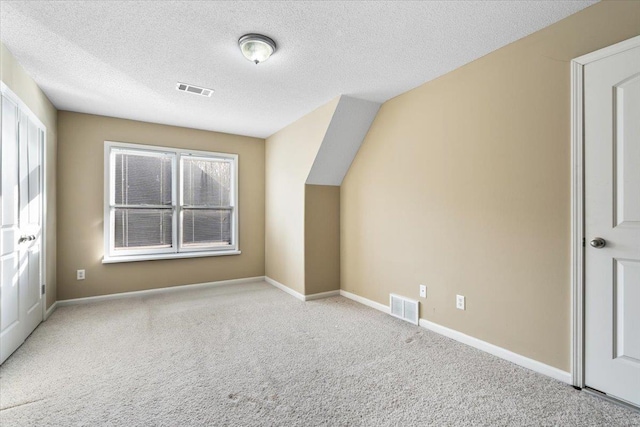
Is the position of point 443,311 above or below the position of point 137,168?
below

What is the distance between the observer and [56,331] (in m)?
3.02

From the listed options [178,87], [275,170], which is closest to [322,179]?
[275,170]

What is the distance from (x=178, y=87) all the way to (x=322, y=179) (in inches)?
76.9

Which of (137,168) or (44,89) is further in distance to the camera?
(137,168)

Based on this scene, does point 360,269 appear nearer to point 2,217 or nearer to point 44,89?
point 2,217

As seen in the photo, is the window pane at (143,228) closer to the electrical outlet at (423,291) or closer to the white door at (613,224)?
the electrical outlet at (423,291)

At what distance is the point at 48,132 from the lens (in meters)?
3.43

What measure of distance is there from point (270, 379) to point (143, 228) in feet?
10.6

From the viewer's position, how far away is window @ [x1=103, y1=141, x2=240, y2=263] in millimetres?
4199

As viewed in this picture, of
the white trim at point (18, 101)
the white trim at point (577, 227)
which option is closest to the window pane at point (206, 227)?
the white trim at point (18, 101)

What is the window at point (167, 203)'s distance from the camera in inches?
165

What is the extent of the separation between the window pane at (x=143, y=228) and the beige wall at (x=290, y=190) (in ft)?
4.98

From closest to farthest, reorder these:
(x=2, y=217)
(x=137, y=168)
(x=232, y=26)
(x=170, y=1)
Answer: (x=170, y=1)
(x=232, y=26)
(x=2, y=217)
(x=137, y=168)

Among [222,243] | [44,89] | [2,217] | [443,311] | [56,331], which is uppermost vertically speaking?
[44,89]
